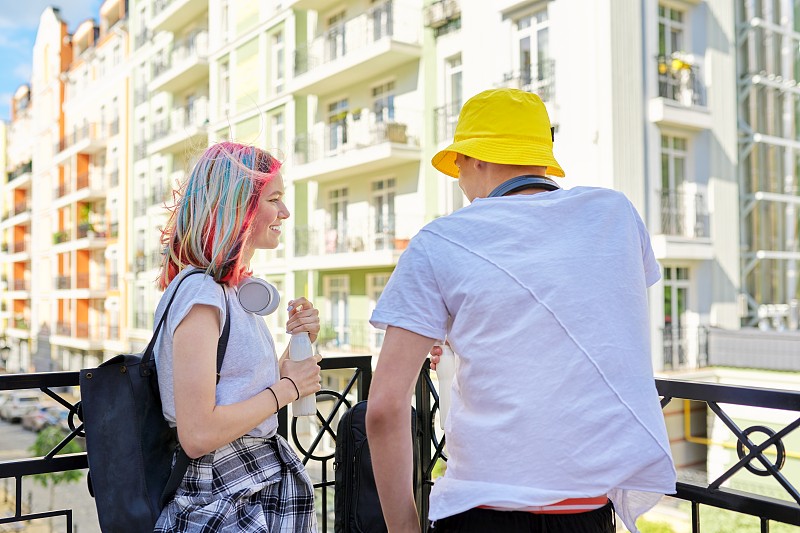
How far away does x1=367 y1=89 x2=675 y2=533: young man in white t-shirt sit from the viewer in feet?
4.13

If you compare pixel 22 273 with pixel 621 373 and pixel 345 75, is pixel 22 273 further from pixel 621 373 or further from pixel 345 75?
pixel 621 373

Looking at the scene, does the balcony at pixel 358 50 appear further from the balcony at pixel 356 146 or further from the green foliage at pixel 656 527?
the green foliage at pixel 656 527

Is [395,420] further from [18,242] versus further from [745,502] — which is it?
[18,242]

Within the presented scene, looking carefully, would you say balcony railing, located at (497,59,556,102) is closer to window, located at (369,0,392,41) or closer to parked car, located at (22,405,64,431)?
window, located at (369,0,392,41)

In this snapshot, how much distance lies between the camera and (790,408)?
1.77 meters

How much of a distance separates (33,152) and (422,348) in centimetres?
4964

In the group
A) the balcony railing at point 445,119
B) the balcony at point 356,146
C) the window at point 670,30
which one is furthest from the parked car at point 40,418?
the window at point 670,30

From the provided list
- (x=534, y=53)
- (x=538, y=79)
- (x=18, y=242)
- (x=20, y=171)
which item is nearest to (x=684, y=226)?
(x=538, y=79)

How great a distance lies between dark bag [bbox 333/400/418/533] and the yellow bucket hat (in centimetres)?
88

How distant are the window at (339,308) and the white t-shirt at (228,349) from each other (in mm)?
17925

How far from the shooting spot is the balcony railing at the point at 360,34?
57.2 ft

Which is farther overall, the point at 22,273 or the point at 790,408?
the point at 22,273

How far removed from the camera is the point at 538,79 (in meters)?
14.6

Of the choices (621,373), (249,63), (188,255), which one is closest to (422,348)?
(621,373)
